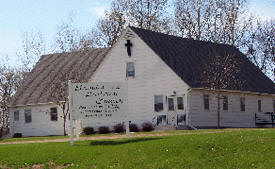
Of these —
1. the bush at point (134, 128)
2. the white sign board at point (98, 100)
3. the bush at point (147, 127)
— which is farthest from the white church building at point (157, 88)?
the white sign board at point (98, 100)

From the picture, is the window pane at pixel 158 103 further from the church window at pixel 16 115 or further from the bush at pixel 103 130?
the church window at pixel 16 115

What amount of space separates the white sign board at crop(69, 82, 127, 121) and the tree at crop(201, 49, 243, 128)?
13.4m

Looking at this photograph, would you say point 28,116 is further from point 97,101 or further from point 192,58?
point 97,101

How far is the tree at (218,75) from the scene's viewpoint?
3825 cm

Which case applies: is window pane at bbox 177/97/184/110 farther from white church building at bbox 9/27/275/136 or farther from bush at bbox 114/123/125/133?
bush at bbox 114/123/125/133

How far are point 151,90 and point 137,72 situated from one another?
5.58 feet

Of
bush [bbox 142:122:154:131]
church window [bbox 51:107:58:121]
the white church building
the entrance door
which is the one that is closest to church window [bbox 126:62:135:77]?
the white church building

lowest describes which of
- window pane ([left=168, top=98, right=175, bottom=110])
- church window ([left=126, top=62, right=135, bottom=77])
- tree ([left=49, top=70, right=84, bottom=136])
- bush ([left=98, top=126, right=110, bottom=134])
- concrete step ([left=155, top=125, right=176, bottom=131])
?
bush ([left=98, top=126, right=110, bottom=134])

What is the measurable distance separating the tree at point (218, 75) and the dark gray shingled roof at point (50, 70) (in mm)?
9019

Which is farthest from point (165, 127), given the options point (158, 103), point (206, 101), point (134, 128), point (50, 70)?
point (50, 70)

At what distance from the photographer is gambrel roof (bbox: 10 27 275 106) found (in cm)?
3944

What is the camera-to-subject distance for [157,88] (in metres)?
38.8

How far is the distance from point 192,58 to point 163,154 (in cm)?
2200

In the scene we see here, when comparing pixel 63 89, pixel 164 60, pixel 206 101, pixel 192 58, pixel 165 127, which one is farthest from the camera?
pixel 63 89
